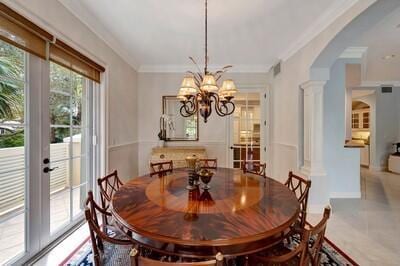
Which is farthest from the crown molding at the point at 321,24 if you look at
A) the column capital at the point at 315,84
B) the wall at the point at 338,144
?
the wall at the point at 338,144

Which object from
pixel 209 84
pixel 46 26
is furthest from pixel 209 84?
pixel 46 26

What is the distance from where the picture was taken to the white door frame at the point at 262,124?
5047 millimetres

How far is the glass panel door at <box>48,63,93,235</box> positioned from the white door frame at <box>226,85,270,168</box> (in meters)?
2.91

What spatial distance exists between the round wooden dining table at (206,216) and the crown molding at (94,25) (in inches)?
78.2

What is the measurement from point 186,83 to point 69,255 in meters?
2.01

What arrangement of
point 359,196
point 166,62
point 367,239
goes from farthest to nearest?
point 166,62 < point 359,196 < point 367,239

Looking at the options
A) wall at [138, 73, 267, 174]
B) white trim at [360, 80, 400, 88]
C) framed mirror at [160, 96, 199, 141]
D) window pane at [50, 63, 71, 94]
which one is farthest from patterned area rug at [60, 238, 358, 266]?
white trim at [360, 80, 400, 88]

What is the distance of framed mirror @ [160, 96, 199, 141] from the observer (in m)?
5.11

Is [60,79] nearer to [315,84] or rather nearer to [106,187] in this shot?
[106,187]

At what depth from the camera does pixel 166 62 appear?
4758 mm

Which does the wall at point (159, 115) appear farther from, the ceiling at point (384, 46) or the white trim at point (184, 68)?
the ceiling at point (384, 46)

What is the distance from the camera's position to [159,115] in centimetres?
511

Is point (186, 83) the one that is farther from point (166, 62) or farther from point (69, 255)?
point (166, 62)

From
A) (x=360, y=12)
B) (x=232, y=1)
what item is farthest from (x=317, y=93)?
(x=232, y=1)
